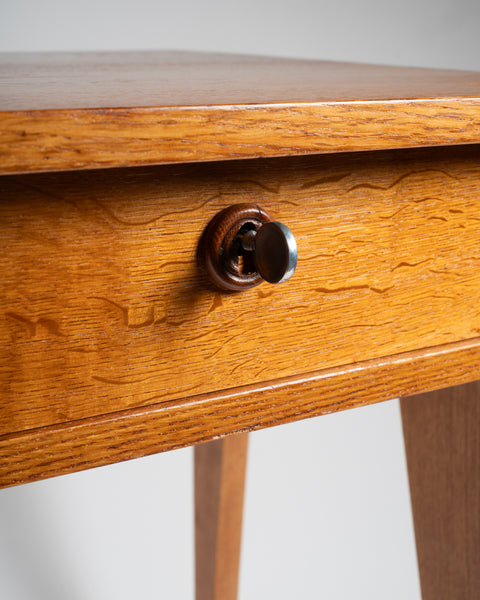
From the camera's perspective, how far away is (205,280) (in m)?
0.37

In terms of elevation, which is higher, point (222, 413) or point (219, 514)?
point (219, 514)

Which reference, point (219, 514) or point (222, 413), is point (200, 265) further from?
point (219, 514)

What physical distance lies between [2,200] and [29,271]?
0.03 m

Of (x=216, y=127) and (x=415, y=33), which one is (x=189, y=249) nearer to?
(x=216, y=127)

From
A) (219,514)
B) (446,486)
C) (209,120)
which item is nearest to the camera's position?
(209,120)

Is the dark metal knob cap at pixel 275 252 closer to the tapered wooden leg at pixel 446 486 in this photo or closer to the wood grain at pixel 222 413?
the wood grain at pixel 222 413

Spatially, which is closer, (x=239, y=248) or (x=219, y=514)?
(x=239, y=248)

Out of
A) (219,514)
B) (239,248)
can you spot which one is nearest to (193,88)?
(239,248)

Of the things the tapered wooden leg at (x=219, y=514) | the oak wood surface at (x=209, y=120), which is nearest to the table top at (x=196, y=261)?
the oak wood surface at (x=209, y=120)

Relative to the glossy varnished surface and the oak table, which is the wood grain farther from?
the glossy varnished surface

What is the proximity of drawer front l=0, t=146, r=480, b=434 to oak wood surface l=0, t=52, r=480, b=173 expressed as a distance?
0.03 metres

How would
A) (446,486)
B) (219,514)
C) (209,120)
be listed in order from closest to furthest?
(209,120)
(446,486)
(219,514)

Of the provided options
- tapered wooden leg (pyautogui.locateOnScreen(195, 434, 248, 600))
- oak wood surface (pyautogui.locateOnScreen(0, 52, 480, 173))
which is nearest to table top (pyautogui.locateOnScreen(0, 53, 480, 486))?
oak wood surface (pyautogui.locateOnScreen(0, 52, 480, 173))

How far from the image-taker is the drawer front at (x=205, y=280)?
0.33m
